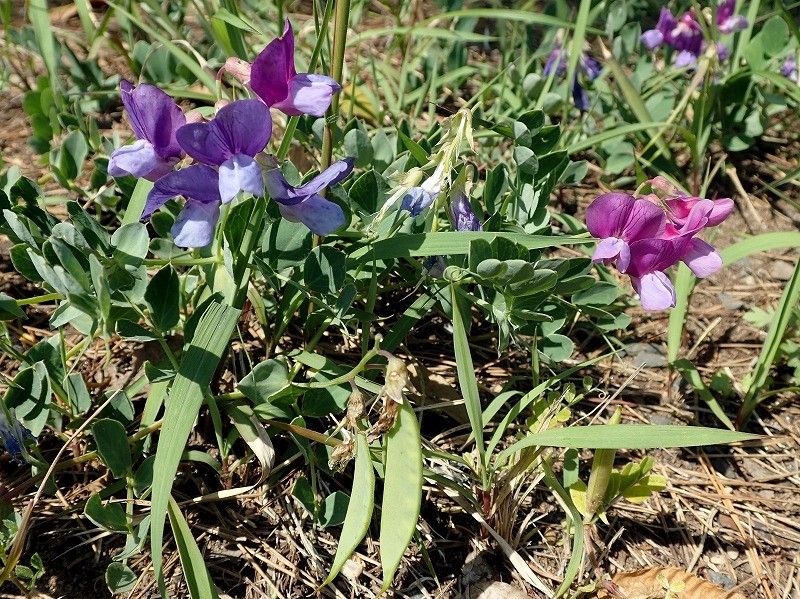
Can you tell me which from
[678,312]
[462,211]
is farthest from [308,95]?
[678,312]

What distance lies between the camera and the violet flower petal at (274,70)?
1.31 metres

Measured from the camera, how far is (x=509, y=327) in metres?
1.71

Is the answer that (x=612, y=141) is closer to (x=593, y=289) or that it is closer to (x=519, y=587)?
(x=593, y=289)

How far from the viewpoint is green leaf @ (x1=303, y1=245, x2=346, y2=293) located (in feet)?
5.02

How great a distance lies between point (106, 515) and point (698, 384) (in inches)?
52.0

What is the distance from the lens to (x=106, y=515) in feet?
4.78

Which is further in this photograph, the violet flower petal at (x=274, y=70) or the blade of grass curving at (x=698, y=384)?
the blade of grass curving at (x=698, y=384)

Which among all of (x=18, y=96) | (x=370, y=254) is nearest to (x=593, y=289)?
(x=370, y=254)

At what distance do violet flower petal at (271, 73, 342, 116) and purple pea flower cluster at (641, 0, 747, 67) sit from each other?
170cm

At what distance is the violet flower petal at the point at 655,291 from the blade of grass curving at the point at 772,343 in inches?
17.0

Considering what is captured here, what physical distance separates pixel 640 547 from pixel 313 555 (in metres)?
0.68

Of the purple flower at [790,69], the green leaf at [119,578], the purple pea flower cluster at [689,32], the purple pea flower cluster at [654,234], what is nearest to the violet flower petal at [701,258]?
the purple pea flower cluster at [654,234]

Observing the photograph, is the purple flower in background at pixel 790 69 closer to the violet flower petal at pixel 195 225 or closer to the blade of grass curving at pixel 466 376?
the blade of grass curving at pixel 466 376

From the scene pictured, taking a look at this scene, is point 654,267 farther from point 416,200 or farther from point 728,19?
point 728,19
